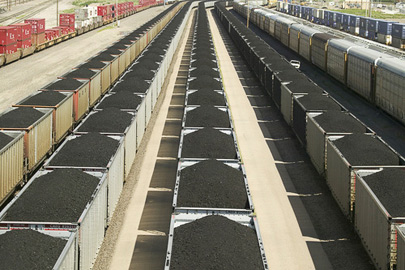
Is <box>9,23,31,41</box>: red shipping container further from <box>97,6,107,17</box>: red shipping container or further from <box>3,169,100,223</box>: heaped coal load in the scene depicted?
<box>97,6,107,17</box>: red shipping container

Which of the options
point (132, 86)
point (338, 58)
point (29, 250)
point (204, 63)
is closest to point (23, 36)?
point (204, 63)

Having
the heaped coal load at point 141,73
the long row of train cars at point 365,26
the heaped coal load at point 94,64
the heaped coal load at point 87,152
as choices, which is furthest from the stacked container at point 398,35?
the heaped coal load at point 87,152

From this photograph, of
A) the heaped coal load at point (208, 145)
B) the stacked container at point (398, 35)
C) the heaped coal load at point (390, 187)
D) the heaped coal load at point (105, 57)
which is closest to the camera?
the heaped coal load at point (390, 187)

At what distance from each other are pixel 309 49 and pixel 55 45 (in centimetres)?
4544

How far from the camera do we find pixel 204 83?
33906 millimetres

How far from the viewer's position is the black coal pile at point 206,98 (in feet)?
94.0

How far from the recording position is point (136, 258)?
16938 mm

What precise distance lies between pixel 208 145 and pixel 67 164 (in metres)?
6.15

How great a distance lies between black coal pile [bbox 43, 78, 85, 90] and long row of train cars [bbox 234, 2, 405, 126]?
21.7 meters

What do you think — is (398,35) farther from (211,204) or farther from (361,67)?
(211,204)

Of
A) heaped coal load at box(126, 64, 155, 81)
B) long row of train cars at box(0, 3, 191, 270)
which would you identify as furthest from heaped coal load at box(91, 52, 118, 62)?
long row of train cars at box(0, 3, 191, 270)

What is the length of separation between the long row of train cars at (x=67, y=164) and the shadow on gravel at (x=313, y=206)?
8197 mm

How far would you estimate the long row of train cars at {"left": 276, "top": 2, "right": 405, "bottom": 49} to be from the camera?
73988mm

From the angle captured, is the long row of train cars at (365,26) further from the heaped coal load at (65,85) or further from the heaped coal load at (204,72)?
the heaped coal load at (65,85)
